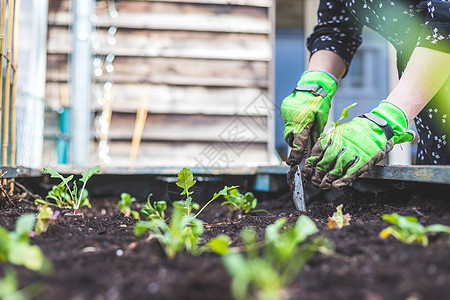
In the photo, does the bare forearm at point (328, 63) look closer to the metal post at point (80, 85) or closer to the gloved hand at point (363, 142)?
the gloved hand at point (363, 142)

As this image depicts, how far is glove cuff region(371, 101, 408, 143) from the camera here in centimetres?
103

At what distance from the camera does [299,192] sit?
1290mm

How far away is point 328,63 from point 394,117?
0.46 meters

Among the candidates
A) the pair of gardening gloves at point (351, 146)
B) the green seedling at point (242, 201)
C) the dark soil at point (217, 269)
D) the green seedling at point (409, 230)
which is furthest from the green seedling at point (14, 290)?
the green seedling at point (242, 201)

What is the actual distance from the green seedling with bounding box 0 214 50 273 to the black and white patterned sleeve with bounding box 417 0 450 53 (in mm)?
1024

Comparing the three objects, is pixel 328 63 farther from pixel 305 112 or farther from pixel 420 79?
pixel 420 79

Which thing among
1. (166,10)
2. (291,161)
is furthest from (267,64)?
(291,161)

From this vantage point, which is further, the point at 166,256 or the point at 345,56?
the point at 345,56

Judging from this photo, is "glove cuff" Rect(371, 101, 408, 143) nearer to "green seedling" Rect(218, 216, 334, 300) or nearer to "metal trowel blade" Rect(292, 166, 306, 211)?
"metal trowel blade" Rect(292, 166, 306, 211)

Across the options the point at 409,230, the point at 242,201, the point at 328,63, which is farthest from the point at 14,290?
the point at 328,63

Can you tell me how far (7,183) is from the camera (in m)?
1.35

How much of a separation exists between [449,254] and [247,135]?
2.34 meters

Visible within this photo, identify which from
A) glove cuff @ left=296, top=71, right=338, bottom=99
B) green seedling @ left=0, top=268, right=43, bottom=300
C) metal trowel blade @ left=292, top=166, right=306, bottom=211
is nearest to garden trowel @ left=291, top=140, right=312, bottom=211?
metal trowel blade @ left=292, top=166, right=306, bottom=211

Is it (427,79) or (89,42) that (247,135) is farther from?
(427,79)
